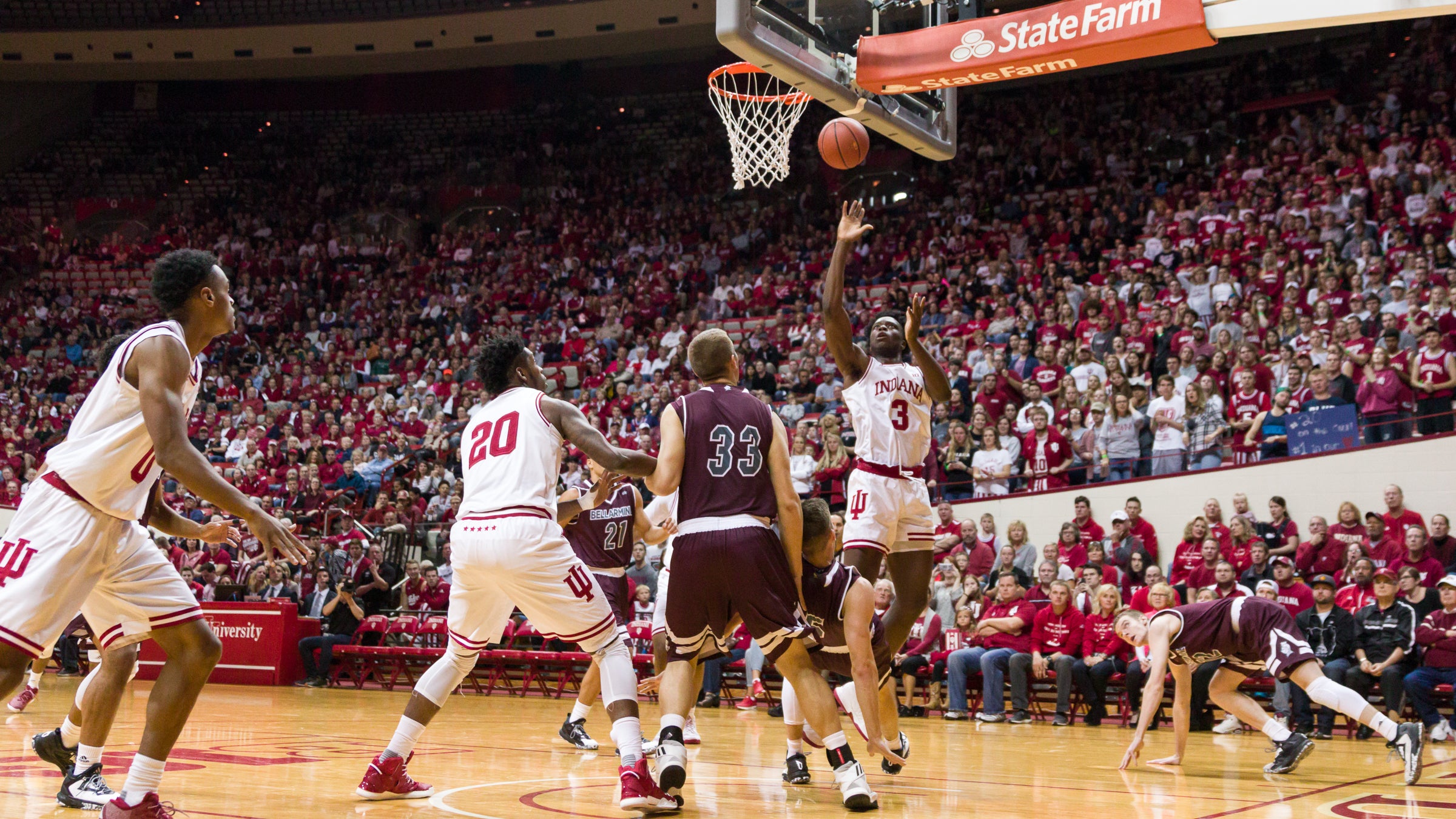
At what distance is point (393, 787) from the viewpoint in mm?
5707

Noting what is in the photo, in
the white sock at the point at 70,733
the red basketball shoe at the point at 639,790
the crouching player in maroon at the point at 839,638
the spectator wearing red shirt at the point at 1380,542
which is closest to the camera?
the red basketball shoe at the point at 639,790

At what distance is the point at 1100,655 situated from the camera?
1198 cm

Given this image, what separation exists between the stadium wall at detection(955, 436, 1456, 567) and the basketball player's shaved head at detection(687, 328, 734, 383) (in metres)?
9.13

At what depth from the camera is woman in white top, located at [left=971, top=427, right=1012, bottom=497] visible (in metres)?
14.8

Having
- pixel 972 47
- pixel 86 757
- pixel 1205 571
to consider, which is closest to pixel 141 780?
pixel 86 757

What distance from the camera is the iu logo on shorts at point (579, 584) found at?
545cm

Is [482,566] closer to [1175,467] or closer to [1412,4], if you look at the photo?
[1412,4]

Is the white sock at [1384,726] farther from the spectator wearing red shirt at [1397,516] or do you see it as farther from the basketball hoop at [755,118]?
the basketball hoop at [755,118]

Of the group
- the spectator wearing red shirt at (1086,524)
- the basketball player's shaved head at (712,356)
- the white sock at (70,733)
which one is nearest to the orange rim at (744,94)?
the spectator wearing red shirt at (1086,524)

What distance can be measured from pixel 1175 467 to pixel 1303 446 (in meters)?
1.34

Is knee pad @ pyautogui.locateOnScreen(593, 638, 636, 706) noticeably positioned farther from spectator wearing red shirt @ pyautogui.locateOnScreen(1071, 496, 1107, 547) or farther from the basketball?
spectator wearing red shirt @ pyautogui.locateOnScreen(1071, 496, 1107, 547)

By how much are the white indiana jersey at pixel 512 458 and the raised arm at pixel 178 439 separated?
1297 millimetres

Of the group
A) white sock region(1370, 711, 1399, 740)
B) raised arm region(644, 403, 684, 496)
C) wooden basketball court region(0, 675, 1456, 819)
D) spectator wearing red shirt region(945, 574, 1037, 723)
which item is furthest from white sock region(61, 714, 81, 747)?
spectator wearing red shirt region(945, 574, 1037, 723)

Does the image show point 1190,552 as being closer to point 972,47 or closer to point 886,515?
point 972,47
